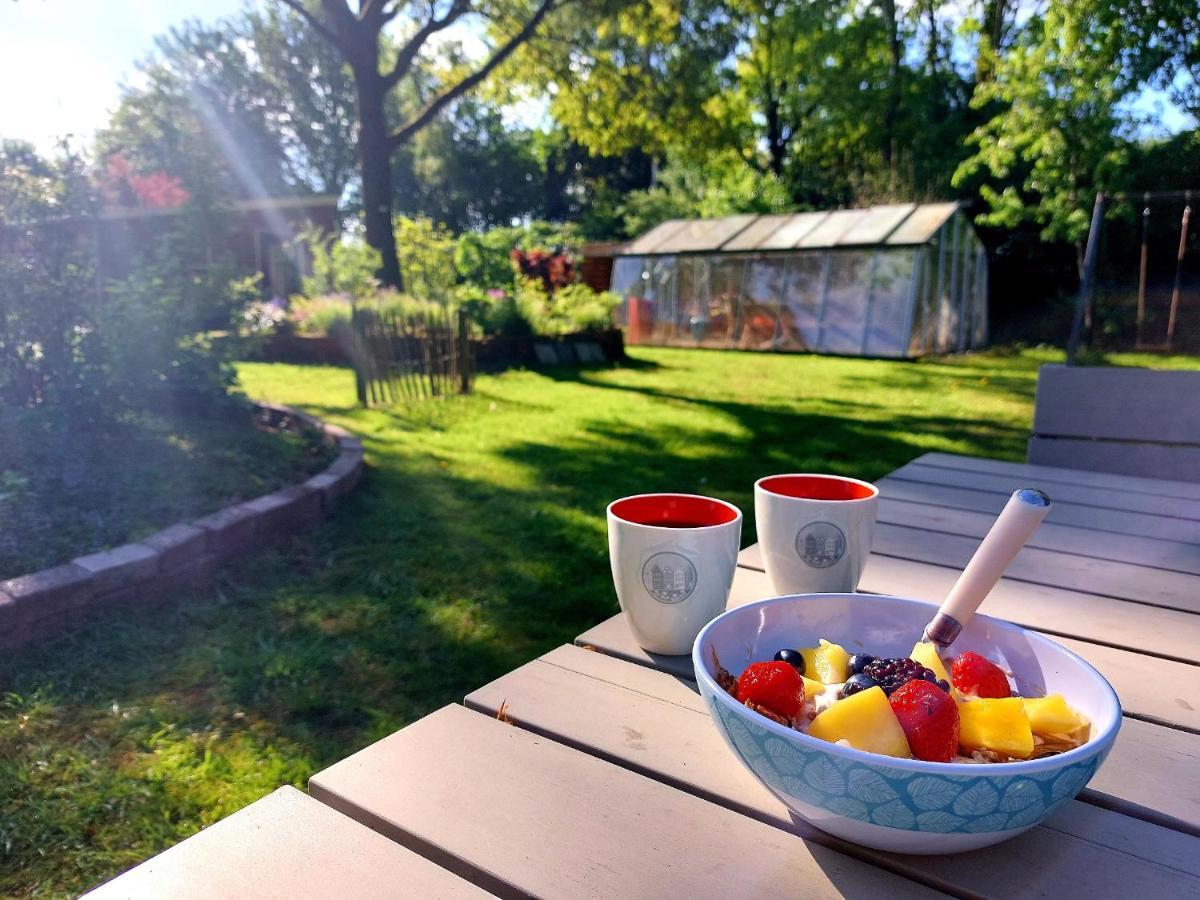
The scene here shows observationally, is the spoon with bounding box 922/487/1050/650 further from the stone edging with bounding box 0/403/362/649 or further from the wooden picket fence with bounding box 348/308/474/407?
the wooden picket fence with bounding box 348/308/474/407

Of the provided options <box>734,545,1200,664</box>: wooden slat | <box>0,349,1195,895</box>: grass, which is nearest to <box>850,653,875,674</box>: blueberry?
<box>734,545,1200,664</box>: wooden slat

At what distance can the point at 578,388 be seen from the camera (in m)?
8.80

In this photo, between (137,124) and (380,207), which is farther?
(137,124)

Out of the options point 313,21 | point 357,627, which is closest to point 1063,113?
point 313,21

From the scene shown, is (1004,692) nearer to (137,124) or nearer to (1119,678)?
(1119,678)

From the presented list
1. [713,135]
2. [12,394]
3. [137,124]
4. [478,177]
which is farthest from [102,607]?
[137,124]

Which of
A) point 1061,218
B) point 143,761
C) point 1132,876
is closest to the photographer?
point 1132,876

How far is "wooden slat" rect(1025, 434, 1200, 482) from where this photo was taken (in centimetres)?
239

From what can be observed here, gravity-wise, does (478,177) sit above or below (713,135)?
above

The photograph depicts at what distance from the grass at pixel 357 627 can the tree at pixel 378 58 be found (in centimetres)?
680

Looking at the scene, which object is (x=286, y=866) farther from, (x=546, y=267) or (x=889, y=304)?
(x=546, y=267)

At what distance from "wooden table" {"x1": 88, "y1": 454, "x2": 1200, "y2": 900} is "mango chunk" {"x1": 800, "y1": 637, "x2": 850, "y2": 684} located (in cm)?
12

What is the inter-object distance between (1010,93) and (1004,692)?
16935 millimetres

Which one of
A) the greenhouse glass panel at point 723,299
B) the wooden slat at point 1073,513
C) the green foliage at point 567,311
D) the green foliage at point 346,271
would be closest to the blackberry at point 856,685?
the wooden slat at point 1073,513
